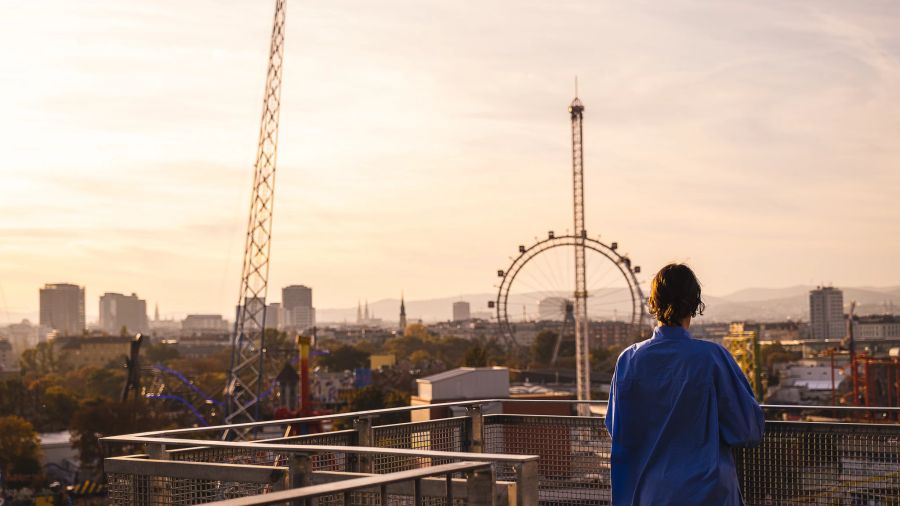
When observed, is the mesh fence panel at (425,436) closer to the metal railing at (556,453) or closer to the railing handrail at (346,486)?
the metal railing at (556,453)

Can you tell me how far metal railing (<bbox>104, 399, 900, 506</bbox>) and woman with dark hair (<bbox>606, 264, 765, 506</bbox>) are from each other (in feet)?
3.26

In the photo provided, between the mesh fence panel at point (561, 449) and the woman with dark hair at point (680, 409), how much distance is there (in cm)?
376

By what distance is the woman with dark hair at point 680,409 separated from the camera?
552 centimetres

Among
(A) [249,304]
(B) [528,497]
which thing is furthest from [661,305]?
(A) [249,304]

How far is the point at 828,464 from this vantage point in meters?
8.70

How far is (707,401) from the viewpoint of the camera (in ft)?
18.2

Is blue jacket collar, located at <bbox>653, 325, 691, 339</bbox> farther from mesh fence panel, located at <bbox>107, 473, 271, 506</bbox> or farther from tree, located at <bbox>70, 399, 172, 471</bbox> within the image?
tree, located at <bbox>70, 399, 172, 471</bbox>

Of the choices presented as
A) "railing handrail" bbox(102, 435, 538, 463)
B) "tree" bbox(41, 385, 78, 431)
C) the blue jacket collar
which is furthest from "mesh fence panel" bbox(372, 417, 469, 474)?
"tree" bbox(41, 385, 78, 431)

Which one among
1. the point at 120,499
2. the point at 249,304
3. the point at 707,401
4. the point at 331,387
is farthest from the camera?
the point at 331,387

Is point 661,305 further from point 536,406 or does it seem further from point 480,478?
point 536,406

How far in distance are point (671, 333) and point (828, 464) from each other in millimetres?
3707

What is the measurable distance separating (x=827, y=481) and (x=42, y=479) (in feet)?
263

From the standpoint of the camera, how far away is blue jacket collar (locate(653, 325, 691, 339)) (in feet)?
18.4

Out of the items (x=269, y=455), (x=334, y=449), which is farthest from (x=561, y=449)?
(x=334, y=449)
